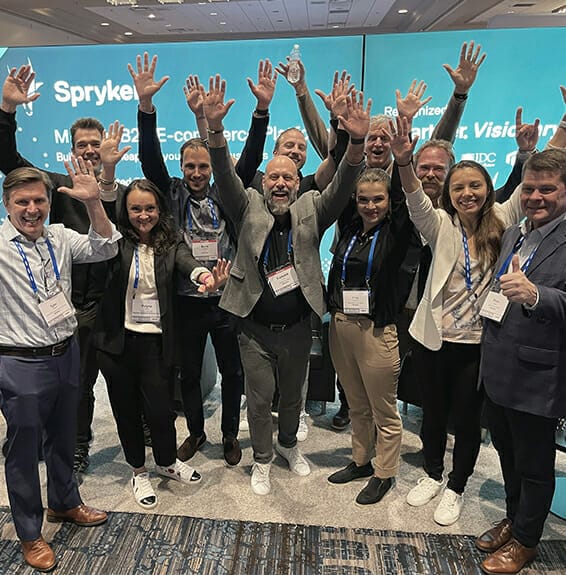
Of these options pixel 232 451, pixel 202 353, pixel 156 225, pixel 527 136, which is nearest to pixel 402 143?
pixel 527 136

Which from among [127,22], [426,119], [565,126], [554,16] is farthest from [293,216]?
[127,22]

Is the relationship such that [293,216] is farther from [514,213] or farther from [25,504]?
[25,504]

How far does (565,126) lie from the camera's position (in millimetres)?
2354

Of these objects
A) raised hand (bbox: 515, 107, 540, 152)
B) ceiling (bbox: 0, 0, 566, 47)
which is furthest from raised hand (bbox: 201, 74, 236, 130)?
ceiling (bbox: 0, 0, 566, 47)

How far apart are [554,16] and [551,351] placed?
4515mm

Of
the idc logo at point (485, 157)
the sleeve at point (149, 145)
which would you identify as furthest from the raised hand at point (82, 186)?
the idc logo at point (485, 157)

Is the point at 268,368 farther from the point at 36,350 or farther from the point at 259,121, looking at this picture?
the point at 259,121

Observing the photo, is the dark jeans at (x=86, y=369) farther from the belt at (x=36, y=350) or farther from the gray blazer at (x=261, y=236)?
the gray blazer at (x=261, y=236)

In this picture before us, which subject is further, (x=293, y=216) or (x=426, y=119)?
(x=426, y=119)

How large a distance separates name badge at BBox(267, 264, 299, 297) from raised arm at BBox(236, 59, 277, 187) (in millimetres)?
593

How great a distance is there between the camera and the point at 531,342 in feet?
5.81

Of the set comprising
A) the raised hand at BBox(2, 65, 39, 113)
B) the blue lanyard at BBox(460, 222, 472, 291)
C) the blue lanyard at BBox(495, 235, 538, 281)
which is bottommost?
the blue lanyard at BBox(460, 222, 472, 291)

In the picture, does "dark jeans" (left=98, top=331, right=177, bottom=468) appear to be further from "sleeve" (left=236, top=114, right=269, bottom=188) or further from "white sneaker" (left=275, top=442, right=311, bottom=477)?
"sleeve" (left=236, top=114, right=269, bottom=188)

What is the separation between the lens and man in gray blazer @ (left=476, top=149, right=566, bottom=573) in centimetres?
171
